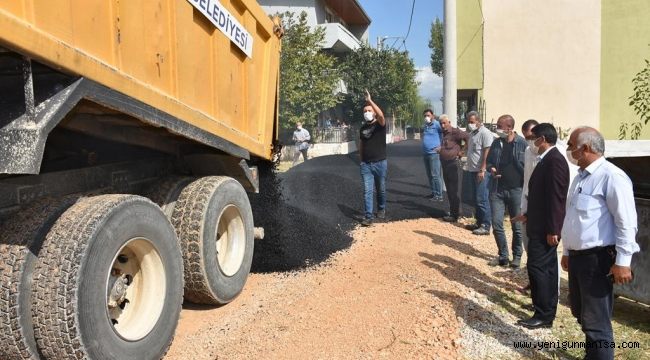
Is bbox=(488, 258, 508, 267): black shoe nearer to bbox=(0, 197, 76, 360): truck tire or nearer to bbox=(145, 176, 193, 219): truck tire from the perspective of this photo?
bbox=(145, 176, 193, 219): truck tire

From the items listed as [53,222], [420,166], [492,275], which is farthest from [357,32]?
[53,222]

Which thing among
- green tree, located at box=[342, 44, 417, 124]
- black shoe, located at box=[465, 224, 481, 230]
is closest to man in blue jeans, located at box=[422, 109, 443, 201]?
A: black shoe, located at box=[465, 224, 481, 230]

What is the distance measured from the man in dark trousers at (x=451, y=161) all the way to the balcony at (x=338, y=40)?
16503 millimetres

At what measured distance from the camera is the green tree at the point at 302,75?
736 inches

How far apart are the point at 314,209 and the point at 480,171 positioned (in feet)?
8.72

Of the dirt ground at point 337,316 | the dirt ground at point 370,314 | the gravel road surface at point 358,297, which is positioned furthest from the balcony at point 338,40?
the dirt ground at point 337,316

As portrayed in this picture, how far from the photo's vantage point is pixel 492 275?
18.3 ft

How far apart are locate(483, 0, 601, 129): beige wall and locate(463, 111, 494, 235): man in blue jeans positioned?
37.3 ft

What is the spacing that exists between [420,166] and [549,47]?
685 centimetres

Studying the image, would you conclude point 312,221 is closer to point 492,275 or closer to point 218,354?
point 492,275

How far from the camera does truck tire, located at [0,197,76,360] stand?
2.50m

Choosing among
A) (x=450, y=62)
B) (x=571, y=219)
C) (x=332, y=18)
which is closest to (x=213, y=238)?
(x=571, y=219)

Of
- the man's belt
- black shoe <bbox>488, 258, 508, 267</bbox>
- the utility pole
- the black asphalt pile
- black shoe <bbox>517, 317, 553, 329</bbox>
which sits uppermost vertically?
the utility pole

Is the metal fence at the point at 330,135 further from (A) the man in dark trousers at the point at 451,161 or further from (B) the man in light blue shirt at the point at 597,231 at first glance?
(B) the man in light blue shirt at the point at 597,231
